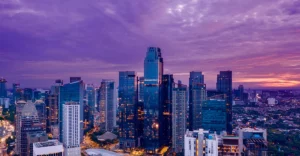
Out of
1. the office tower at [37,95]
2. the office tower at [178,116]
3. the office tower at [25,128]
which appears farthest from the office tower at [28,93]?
the office tower at [178,116]

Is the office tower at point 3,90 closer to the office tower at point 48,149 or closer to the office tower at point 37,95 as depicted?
the office tower at point 37,95

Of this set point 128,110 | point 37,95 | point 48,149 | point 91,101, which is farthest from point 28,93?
point 48,149

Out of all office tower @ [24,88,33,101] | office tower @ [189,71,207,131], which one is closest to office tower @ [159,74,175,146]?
office tower @ [189,71,207,131]

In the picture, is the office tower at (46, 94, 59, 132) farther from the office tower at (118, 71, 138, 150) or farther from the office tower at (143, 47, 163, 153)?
the office tower at (143, 47, 163, 153)

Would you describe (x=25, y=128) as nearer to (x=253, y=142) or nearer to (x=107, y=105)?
(x=107, y=105)

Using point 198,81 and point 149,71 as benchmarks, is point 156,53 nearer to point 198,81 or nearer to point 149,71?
point 149,71
